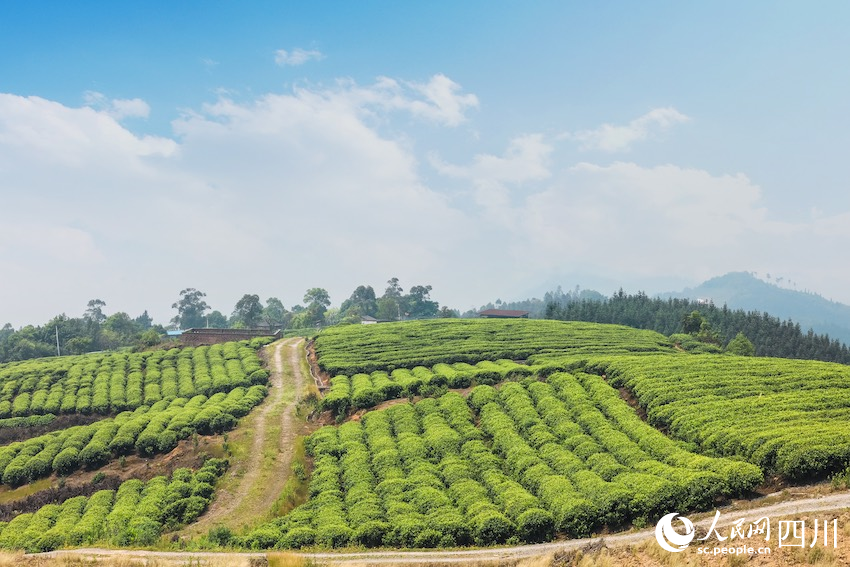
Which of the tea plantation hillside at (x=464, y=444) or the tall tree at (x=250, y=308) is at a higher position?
the tall tree at (x=250, y=308)

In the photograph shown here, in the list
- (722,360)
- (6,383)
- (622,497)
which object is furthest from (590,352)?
(6,383)

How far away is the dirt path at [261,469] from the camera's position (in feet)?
94.0

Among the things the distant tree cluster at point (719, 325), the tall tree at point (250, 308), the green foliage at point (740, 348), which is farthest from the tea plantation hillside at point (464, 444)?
the tall tree at point (250, 308)

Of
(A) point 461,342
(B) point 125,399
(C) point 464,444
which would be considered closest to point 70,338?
(B) point 125,399

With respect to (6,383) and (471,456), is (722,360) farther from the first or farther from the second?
(6,383)

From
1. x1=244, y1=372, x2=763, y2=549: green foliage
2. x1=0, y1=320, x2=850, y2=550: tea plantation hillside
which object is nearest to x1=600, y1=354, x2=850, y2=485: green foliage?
x1=0, y1=320, x2=850, y2=550: tea plantation hillside

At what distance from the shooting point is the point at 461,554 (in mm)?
20203

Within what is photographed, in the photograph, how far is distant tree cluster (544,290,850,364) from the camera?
76.3m

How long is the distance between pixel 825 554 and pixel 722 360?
2618cm

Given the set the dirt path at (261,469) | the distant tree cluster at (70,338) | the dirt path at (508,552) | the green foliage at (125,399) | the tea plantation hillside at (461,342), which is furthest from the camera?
the distant tree cluster at (70,338)

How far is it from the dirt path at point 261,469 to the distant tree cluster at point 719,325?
50.7 metres

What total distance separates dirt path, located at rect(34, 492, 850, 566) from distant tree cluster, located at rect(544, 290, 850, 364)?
48788 mm

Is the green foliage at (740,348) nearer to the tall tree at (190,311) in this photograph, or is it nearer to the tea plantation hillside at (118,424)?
the tea plantation hillside at (118,424)

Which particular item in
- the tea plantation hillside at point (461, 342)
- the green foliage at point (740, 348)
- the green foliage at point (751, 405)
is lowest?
the green foliage at point (740, 348)
